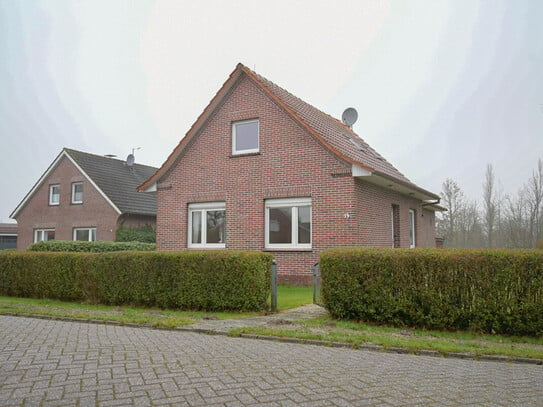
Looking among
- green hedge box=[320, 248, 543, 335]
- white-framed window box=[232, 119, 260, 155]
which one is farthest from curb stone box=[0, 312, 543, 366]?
white-framed window box=[232, 119, 260, 155]

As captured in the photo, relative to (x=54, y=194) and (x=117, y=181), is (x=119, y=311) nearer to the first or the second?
(x=117, y=181)

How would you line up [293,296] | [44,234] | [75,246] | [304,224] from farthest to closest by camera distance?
[44,234] < [75,246] < [304,224] < [293,296]

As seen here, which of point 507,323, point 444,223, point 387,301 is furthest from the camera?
point 444,223

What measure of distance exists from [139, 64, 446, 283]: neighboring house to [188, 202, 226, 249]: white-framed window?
0.12 ft

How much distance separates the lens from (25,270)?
40.3 ft

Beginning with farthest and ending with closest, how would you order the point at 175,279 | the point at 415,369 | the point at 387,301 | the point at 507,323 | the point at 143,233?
1. the point at 143,233
2. the point at 175,279
3. the point at 387,301
4. the point at 507,323
5. the point at 415,369

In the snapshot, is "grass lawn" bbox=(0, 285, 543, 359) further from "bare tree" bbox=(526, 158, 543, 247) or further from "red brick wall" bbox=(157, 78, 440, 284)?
"bare tree" bbox=(526, 158, 543, 247)

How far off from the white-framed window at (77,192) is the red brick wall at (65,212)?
0.70ft

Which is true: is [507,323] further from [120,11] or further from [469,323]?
[120,11]

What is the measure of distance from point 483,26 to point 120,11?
11388 mm

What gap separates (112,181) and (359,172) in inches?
739

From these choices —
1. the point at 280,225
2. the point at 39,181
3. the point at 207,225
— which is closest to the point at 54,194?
the point at 39,181

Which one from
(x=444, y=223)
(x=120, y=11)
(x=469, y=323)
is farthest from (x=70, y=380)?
(x=444, y=223)

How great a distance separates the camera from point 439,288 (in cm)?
743
